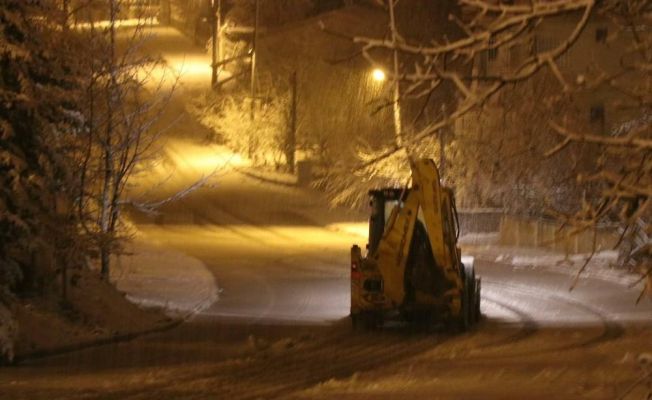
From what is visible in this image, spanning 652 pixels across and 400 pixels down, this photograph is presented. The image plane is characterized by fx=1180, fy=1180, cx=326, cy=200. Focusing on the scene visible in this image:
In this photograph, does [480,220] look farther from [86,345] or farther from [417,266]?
[86,345]

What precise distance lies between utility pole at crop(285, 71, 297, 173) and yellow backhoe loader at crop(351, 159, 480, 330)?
110 feet

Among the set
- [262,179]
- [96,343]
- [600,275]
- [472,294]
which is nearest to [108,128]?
[96,343]

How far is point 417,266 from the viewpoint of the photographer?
2047 centimetres

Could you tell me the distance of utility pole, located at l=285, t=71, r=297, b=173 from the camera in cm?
5378

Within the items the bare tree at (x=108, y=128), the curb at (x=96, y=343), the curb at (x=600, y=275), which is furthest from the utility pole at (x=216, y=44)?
the curb at (x=96, y=343)

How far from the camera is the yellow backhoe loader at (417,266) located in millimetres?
20016

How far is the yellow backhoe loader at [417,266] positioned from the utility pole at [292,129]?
33.5m

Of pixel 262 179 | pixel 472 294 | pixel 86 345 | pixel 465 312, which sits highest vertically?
pixel 262 179

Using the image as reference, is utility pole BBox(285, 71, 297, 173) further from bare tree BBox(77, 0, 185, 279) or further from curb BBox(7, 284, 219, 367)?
curb BBox(7, 284, 219, 367)

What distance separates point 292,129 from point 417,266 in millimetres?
35144

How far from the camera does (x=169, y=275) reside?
2941 centimetres

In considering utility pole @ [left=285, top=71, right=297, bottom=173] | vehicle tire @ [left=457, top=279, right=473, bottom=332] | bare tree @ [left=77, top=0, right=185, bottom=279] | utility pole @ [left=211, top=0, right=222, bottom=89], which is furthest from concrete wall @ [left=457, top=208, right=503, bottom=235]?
utility pole @ [left=211, top=0, right=222, bottom=89]

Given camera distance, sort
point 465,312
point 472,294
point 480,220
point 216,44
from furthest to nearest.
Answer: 1. point 216,44
2. point 480,220
3. point 472,294
4. point 465,312

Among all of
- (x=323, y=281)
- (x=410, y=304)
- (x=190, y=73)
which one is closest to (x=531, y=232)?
(x=323, y=281)
